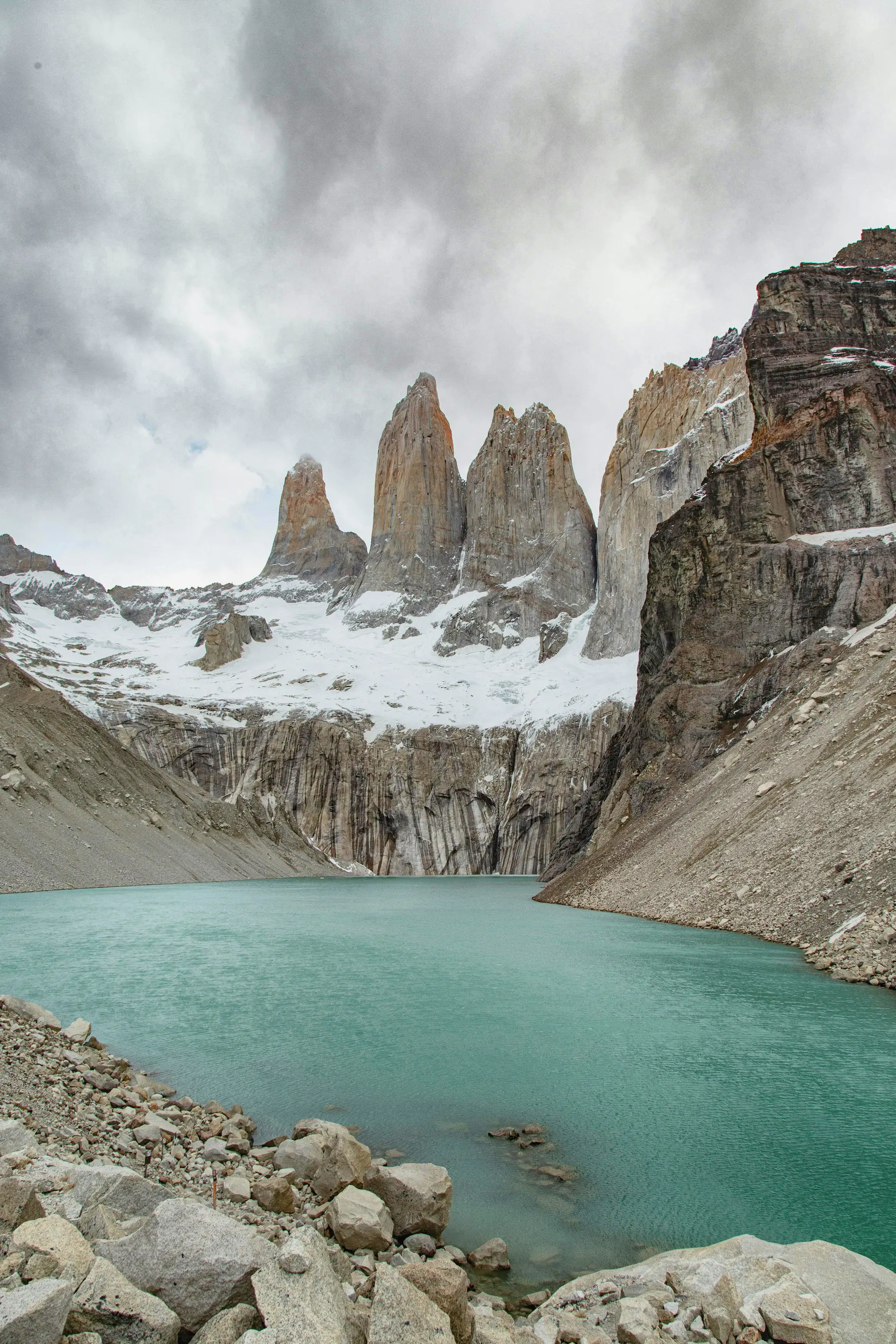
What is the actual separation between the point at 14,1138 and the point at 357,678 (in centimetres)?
10507

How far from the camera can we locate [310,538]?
603 ft

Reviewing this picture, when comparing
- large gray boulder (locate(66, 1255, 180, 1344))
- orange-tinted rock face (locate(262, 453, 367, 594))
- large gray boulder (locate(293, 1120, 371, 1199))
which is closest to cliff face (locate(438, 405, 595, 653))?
orange-tinted rock face (locate(262, 453, 367, 594))

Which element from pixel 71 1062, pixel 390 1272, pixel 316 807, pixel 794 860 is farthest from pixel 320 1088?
pixel 316 807

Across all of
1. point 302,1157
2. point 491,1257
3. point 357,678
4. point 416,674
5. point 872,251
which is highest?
point 872,251

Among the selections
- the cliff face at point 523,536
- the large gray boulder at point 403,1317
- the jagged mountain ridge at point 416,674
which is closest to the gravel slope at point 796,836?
the large gray boulder at point 403,1317

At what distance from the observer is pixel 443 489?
493ft

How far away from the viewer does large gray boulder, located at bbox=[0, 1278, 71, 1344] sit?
3.12 metres

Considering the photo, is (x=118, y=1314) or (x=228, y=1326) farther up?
(x=118, y=1314)

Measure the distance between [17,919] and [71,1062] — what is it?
20.9 meters

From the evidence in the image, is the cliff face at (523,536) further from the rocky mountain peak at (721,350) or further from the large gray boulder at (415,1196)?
the large gray boulder at (415,1196)

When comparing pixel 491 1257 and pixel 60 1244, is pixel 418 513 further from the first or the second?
pixel 60 1244

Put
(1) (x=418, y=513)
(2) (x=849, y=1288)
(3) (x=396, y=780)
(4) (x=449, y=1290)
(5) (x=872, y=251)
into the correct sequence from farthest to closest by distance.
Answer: (1) (x=418, y=513) → (3) (x=396, y=780) → (5) (x=872, y=251) → (2) (x=849, y=1288) → (4) (x=449, y=1290)

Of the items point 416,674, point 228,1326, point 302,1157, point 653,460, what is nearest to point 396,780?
point 416,674

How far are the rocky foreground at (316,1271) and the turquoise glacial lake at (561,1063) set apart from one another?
2.66 feet
